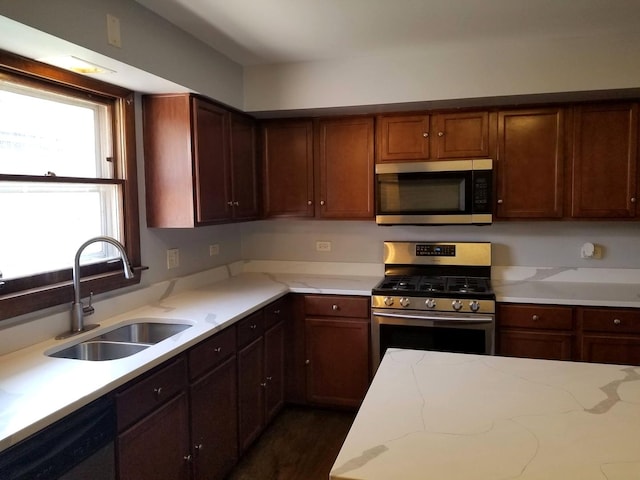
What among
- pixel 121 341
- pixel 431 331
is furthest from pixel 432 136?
pixel 121 341

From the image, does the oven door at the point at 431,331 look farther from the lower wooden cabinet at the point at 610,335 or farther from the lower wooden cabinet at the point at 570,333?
the lower wooden cabinet at the point at 610,335

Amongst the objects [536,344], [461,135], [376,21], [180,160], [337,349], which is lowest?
[337,349]

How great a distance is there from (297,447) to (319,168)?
71.1 inches

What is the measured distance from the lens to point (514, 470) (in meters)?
0.98

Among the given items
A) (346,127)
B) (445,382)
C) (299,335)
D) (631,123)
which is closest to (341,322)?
(299,335)

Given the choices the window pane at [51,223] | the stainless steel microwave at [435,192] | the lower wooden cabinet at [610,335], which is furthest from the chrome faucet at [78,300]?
the lower wooden cabinet at [610,335]

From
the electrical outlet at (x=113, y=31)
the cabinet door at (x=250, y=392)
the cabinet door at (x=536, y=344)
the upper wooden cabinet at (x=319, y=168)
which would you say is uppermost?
the electrical outlet at (x=113, y=31)

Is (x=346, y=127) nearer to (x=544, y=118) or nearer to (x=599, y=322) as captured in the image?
(x=544, y=118)

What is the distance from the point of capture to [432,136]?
3152 mm

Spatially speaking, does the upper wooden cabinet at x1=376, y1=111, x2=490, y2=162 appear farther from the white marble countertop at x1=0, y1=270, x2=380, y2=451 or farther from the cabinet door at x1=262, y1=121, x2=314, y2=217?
the white marble countertop at x1=0, y1=270, x2=380, y2=451

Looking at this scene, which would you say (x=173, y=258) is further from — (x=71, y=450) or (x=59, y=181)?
(x=71, y=450)

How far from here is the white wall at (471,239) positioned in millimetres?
3197

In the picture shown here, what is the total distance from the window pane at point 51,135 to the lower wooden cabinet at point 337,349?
1.53m

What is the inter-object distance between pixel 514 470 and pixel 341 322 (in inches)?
85.3
